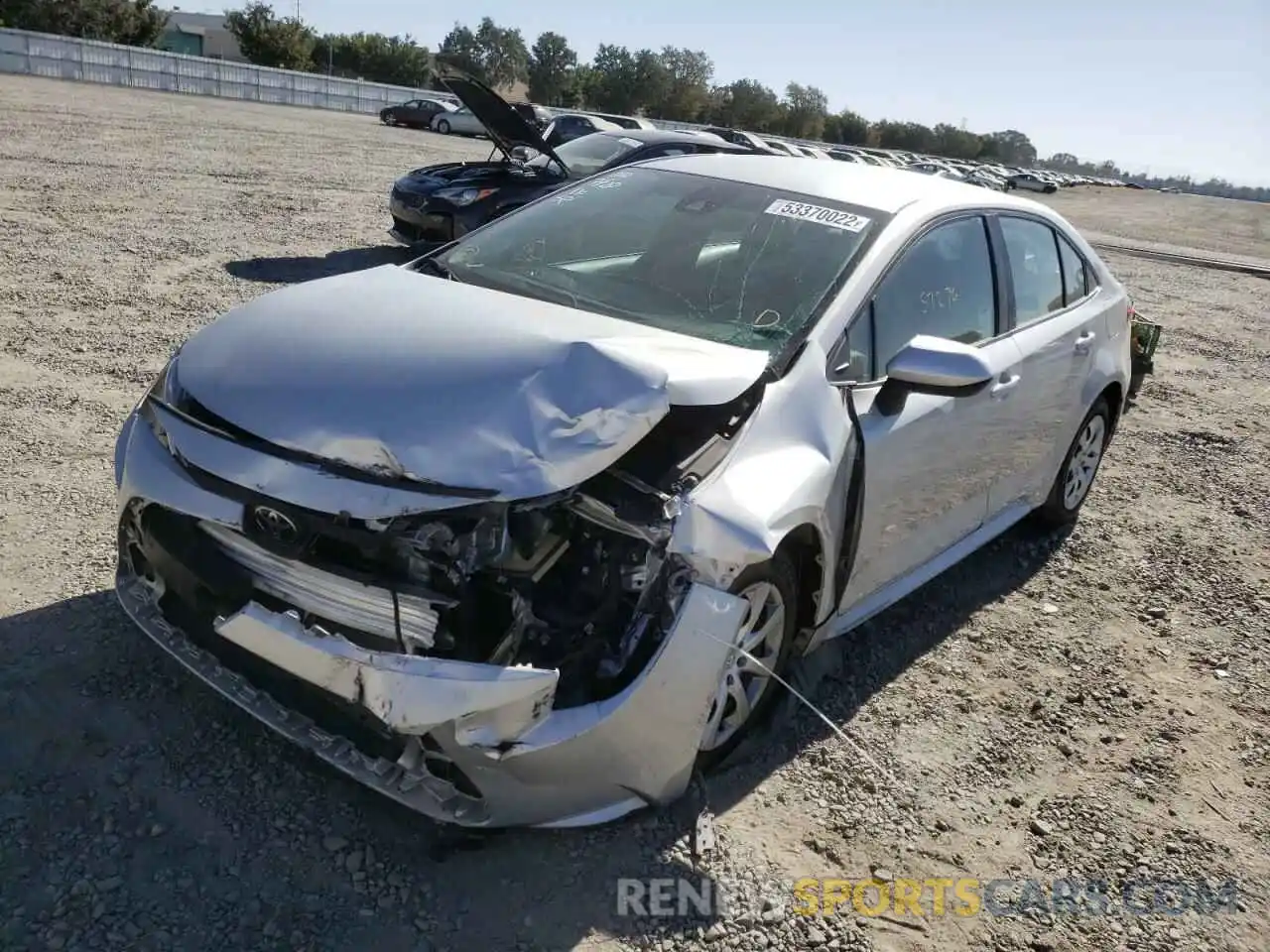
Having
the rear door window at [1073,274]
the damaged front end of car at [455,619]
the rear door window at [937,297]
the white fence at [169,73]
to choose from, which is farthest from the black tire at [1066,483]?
the white fence at [169,73]

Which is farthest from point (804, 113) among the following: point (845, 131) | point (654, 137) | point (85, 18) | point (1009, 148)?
point (654, 137)

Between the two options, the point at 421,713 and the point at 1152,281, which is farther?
the point at 1152,281

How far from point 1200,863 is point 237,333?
327 cm

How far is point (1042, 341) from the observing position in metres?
4.23

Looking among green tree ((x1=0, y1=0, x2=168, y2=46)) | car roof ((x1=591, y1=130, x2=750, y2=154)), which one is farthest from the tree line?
car roof ((x1=591, y1=130, x2=750, y2=154))

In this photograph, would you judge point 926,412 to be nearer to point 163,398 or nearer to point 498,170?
point 163,398

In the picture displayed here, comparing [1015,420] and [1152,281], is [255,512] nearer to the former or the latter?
[1015,420]

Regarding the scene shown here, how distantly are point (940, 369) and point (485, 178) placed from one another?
760cm

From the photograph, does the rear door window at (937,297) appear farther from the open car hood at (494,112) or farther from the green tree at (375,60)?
the green tree at (375,60)

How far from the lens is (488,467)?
7.91ft

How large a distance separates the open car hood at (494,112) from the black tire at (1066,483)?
195 inches

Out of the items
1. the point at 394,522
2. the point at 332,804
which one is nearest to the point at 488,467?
the point at 394,522

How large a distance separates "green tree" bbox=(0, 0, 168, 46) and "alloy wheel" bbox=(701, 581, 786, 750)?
183 ft

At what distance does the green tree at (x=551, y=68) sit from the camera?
87375mm
